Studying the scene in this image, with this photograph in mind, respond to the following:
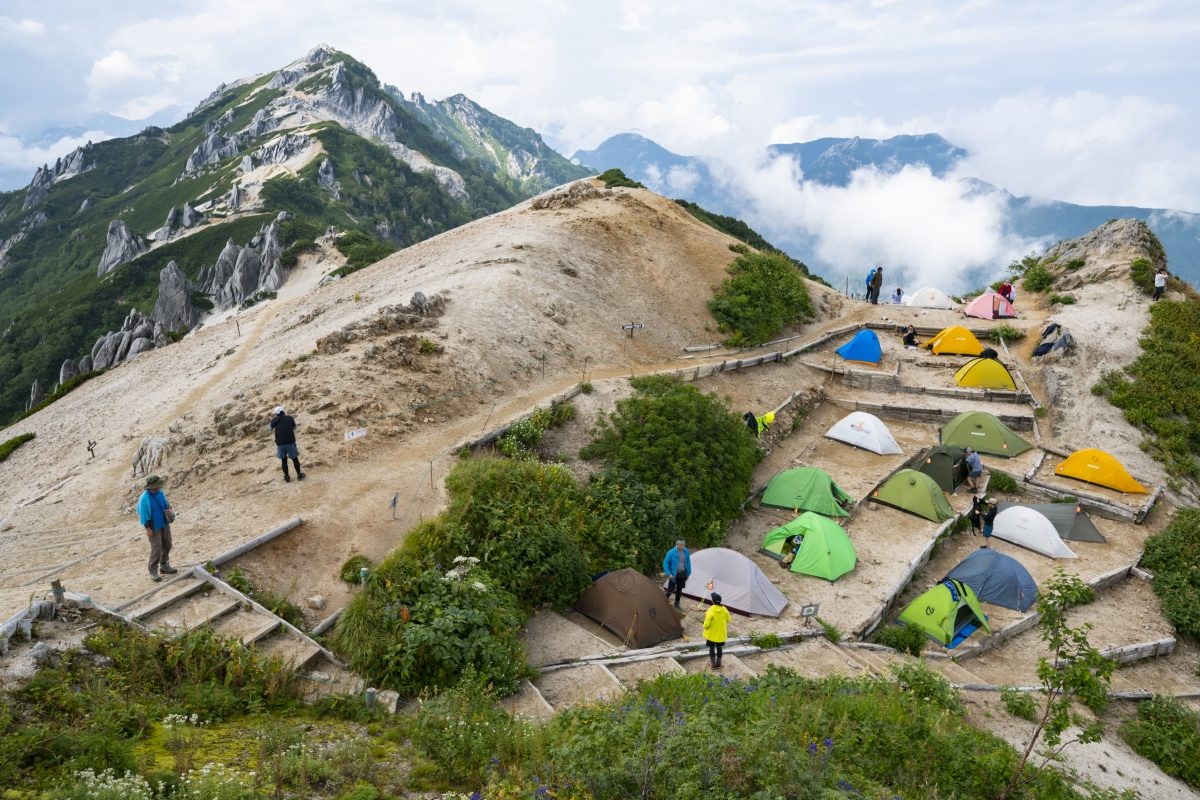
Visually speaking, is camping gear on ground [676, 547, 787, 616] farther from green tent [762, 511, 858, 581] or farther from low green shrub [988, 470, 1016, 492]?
low green shrub [988, 470, 1016, 492]

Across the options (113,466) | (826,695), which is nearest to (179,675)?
(826,695)

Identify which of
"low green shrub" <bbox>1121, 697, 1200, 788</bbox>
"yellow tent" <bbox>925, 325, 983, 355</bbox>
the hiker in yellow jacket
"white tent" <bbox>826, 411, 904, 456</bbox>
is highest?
"yellow tent" <bbox>925, 325, 983, 355</bbox>

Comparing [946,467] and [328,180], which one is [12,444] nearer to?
[946,467]

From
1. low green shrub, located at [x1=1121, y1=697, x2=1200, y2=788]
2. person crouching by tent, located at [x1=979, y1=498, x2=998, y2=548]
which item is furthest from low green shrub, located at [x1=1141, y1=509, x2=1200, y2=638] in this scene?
low green shrub, located at [x1=1121, y1=697, x2=1200, y2=788]

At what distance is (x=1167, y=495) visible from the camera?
21.3 m

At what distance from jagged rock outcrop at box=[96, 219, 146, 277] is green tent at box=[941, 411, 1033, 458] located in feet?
438

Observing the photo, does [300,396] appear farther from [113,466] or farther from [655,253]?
[655,253]

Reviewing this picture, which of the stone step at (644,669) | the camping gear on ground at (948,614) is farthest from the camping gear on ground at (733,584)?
the camping gear on ground at (948,614)

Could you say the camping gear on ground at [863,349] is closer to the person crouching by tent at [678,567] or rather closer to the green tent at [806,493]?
the green tent at [806,493]

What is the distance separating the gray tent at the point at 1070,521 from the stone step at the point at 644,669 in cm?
1460

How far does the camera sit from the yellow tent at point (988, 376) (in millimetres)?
27344

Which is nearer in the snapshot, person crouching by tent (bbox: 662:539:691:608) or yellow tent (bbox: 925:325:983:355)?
person crouching by tent (bbox: 662:539:691:608)

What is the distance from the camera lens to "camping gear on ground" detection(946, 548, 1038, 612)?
16469 millimetres

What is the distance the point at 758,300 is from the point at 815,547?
16537 millimetres
